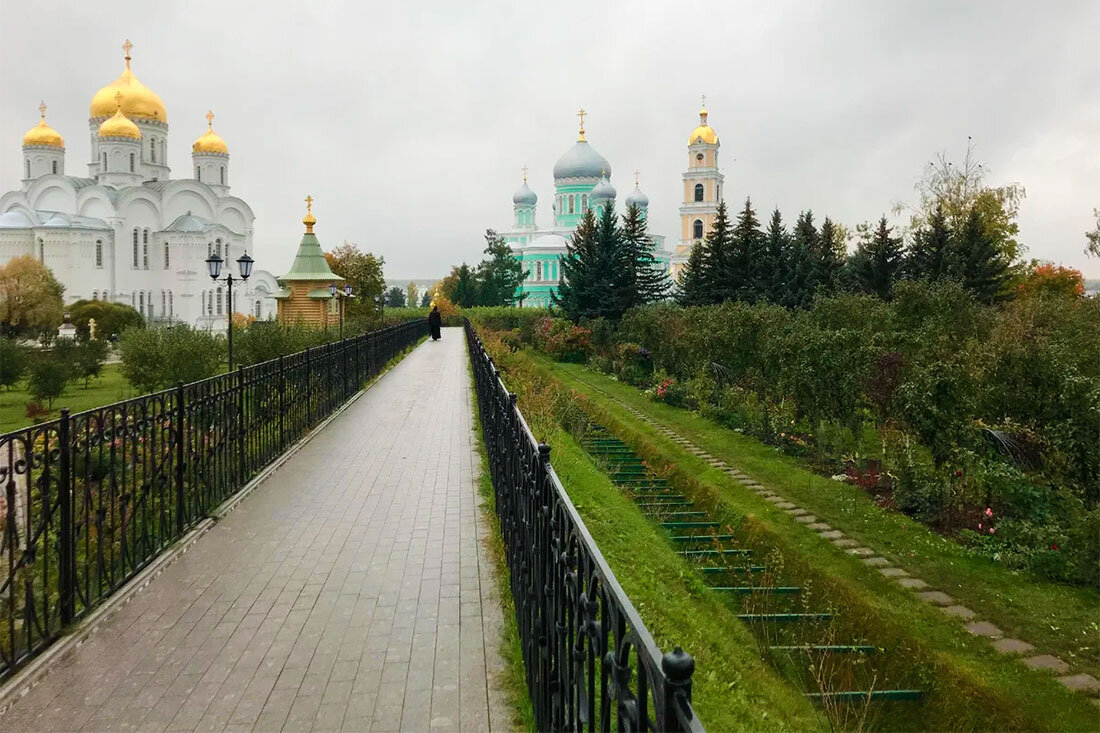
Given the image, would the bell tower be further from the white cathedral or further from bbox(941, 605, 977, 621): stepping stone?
bbox(941, 605, 977, 621): stepping stone

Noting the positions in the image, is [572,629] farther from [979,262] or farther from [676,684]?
[979,262]

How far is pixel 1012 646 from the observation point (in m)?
5.56

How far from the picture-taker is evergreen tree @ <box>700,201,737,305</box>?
114 ft

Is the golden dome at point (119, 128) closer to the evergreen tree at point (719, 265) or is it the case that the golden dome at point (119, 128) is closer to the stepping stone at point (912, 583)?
the evergreen tree at point (719, 265)

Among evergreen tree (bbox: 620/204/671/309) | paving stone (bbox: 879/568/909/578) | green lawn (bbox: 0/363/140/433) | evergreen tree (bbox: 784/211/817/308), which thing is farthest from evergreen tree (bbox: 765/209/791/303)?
paving stone (bbox: 879/568/909/578)

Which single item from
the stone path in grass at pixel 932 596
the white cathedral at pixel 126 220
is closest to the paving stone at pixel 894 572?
the stone path in grass at pixel 932 596

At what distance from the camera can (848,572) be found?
278 inches

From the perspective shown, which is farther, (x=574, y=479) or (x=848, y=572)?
(x=574, y=479)

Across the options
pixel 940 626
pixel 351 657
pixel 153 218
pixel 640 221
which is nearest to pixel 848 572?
pixel 940 626

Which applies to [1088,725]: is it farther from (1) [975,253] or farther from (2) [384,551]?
(1) [975,253]

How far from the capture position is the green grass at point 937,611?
16.3 feet

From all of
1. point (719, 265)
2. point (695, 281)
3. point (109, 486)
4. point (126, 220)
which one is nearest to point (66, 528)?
point (109, 486)

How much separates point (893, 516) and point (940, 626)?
108 inches

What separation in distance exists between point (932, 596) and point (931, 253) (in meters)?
28.8
